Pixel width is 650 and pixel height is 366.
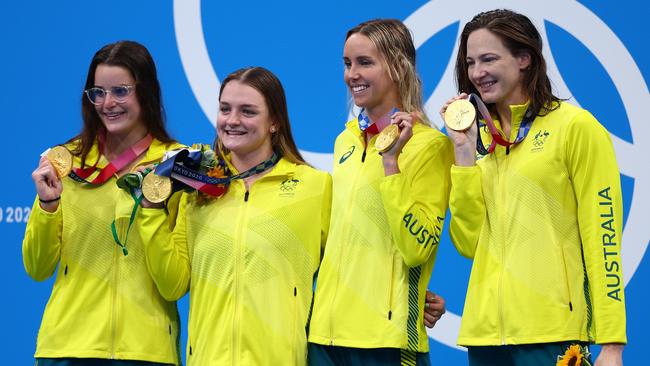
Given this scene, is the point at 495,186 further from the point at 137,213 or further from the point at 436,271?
the point at 436,271

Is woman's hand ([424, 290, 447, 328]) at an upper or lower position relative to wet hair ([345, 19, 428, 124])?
lower

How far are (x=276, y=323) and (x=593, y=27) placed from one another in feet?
7.39

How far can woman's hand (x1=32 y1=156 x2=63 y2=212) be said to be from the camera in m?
4.02

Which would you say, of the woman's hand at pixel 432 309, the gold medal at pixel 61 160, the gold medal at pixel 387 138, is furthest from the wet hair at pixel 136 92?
the woman's hand at pixel 432 309

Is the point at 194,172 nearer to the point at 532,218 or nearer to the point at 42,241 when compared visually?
the point at 42,241

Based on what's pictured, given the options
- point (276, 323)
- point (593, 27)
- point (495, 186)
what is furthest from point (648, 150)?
point (276, 323)

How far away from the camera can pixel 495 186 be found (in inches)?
145

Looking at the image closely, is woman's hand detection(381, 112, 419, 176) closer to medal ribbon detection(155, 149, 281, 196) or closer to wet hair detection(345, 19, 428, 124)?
wet hair detection(345, 19, 428, 124)

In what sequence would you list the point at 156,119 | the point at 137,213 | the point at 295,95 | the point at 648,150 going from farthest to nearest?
the point at 295,95
the point at 648,150
the point at 156,119
the point at 137,213

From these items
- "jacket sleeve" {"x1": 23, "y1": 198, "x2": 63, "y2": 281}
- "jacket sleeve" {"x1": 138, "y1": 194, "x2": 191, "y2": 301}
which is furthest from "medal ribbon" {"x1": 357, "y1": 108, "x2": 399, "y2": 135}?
"jacket sleeve" {"x1": 23, "y1": 198, "x2": 63, "y2": 281}

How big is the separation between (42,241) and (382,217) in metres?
1.29

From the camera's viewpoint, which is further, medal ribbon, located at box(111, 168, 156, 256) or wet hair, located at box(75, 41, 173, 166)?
wet hair, located at box(75, 41, 173, 166)

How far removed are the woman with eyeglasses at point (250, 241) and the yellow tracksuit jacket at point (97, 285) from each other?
127mm

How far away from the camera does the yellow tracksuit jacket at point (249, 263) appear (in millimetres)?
3896
